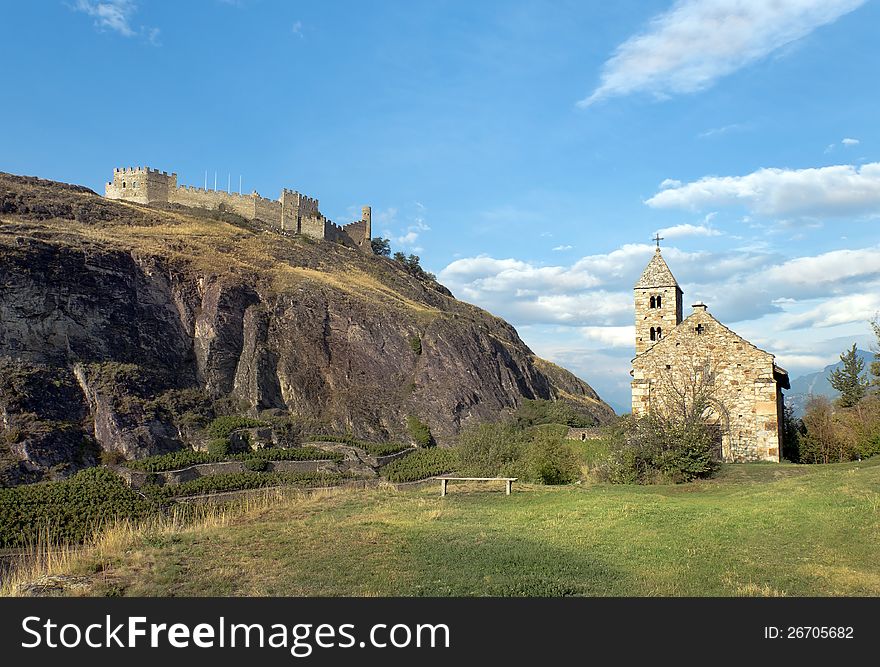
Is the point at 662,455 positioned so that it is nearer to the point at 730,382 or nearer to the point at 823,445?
the point at 730,382

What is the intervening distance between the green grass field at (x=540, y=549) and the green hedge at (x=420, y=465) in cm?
1432

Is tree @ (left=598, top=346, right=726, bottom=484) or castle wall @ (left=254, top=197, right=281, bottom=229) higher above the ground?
castle wall @ (left=254, top=197, right=281, bottom=229)

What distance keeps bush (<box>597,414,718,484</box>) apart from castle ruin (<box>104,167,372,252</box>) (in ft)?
210

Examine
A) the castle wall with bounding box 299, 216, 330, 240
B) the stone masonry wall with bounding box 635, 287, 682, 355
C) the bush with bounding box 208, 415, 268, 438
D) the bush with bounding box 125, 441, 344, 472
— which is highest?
the castle wall with bounding box 299, 216, 330, 240

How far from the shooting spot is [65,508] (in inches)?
1003

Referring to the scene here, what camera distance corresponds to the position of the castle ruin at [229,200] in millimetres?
82625

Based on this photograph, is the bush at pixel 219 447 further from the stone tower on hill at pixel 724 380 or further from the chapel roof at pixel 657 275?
the chapel roof at pixel 657 275

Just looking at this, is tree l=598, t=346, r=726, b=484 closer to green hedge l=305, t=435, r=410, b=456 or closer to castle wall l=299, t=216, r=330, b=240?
green hedge l=305, t=435, r=410, b=456

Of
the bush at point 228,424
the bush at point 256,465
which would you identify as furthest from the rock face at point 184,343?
the bush at point 256,465

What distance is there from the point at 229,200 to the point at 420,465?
56.7 metres

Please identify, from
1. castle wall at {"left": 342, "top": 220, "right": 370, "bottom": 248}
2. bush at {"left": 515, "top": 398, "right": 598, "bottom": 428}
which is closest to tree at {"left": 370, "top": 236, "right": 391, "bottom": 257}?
castle wall at {"left": 342, "top": 220, "right": 370, "bottom": 248}

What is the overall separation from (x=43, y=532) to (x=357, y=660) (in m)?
17.0

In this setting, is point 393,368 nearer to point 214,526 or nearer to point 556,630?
point 214,526

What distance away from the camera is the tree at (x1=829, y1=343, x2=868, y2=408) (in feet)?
159
